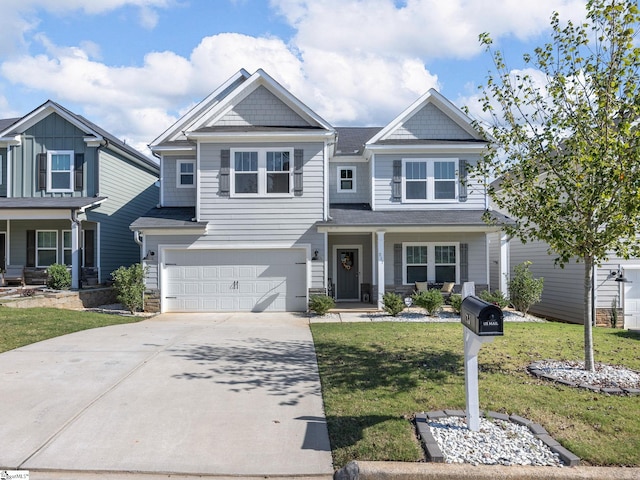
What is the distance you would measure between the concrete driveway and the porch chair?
31.2ft

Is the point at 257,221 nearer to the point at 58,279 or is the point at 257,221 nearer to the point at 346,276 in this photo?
the point at 346,276

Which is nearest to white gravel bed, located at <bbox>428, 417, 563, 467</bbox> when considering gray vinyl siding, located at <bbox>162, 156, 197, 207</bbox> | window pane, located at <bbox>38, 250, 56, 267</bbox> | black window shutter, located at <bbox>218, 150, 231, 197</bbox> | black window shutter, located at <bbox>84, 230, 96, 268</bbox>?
black window shutter, located at <bbox>218, 150, 231, 197</bbox>

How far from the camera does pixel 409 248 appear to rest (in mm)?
15719

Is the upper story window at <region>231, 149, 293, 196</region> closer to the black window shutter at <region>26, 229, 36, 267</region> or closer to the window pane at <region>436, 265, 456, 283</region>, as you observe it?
the window pane at <region>436, 265, 456, 283</region>

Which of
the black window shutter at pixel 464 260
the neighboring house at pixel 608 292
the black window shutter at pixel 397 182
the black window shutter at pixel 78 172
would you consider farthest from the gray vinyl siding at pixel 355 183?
the black window shutter at pixel 78 172

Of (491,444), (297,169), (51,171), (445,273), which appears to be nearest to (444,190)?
(445,273)

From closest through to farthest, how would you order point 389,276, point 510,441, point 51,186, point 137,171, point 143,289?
point 510,441 → point 143,289 → point 389,276 → point 51,186 → point 137,171

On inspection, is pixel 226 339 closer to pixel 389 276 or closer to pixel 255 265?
pixel 255 265

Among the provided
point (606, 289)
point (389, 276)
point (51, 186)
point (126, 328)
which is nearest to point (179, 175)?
point (51, 186)

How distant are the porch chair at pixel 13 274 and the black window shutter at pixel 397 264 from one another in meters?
13.1

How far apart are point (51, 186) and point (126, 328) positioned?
993 centimetres

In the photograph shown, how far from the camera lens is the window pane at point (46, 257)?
18.3 m

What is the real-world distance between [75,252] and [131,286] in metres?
4.15

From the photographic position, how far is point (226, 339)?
9.46m
